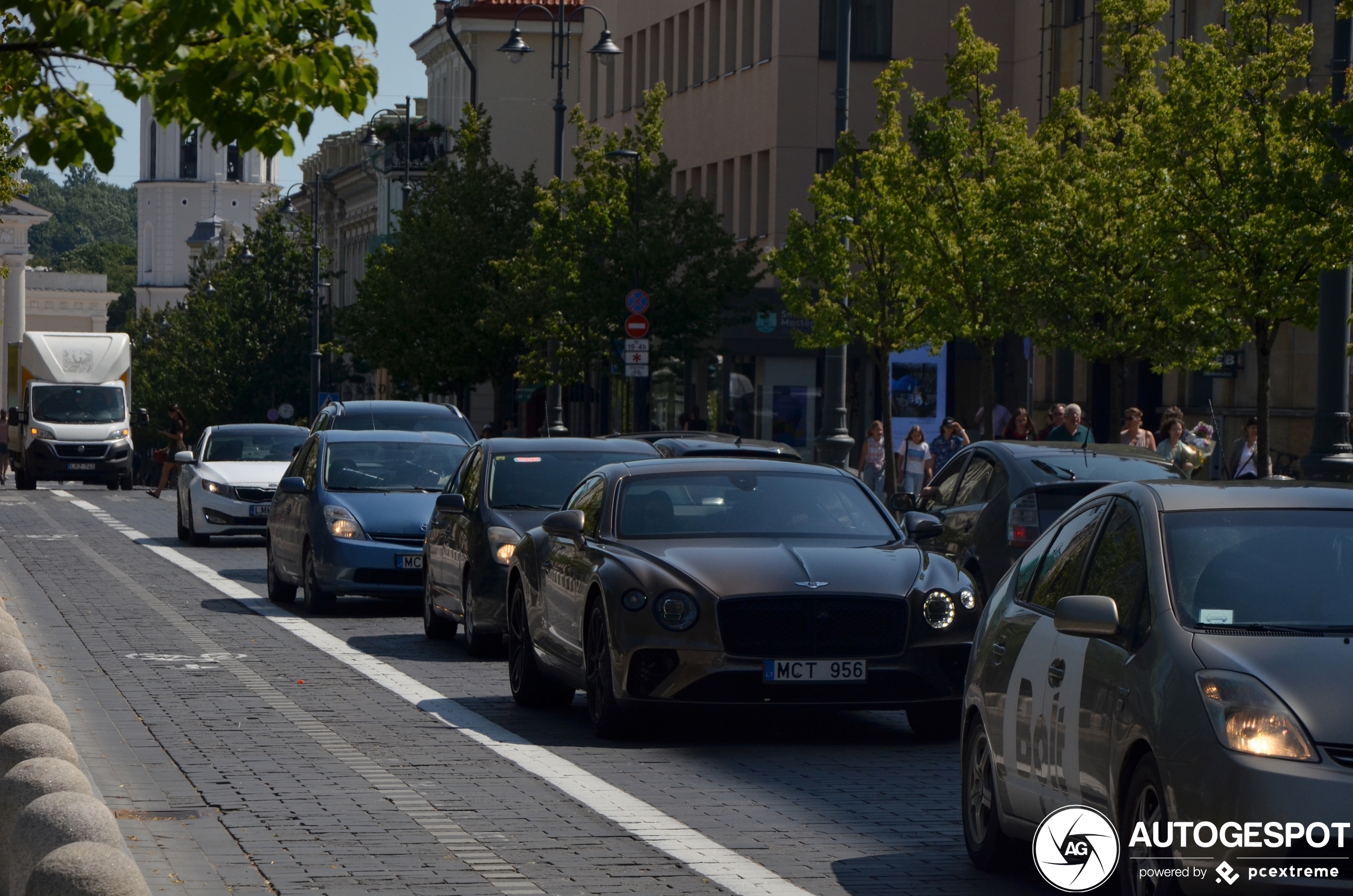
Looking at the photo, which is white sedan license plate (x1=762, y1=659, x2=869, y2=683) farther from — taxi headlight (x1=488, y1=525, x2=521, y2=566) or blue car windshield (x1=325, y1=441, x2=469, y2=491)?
blue car windshield (x1=325, y1=441, x2=469, y2=491)

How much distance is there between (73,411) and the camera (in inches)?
2109

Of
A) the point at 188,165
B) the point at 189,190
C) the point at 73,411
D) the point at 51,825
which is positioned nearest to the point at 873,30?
the point at 73,411

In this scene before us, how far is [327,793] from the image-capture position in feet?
33.1

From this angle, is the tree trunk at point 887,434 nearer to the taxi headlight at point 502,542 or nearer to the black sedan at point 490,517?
the black sedan at point 490,517

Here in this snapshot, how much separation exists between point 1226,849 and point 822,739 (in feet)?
19.7

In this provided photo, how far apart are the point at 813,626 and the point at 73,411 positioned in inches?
1738

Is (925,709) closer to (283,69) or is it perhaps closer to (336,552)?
(283,69)

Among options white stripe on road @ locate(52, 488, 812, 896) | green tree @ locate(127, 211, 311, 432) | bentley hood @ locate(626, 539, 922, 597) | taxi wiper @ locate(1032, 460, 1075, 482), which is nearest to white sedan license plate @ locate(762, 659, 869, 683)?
bentley hood @ locate(626, 539, 922, 597)

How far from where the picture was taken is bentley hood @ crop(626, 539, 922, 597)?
11.6m

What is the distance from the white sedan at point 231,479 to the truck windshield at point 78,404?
67.9 ft

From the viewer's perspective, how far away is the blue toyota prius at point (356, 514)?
19.5m

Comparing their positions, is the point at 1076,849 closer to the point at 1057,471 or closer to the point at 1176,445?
the point at 1057,471

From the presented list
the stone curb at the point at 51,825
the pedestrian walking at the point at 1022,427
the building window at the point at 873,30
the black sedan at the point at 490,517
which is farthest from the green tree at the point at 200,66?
the building window at the point at 873,30

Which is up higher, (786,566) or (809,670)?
(786,566)
